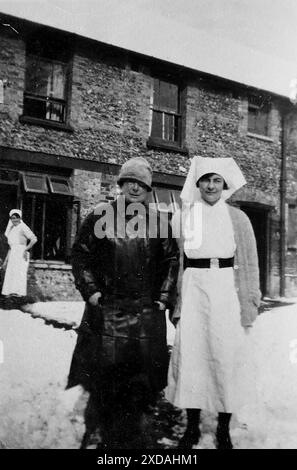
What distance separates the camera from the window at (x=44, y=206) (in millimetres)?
6078

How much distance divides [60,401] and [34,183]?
389cm

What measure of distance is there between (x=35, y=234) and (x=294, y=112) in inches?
217

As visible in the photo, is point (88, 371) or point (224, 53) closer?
point (88, 371)

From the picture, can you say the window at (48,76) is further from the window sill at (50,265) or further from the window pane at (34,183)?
the window sill at (50,265)

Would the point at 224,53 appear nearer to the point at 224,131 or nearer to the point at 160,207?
the point at 224,131

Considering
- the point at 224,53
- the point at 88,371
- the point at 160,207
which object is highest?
the point at 224,53

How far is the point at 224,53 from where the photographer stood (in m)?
5.86

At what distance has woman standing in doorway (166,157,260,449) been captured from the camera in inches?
111

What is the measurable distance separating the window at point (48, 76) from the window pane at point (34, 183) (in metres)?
1.08

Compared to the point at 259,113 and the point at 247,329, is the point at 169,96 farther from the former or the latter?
the point at 247,329

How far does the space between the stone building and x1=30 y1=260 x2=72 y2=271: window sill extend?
0.02 metres

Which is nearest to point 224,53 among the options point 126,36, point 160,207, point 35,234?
point 126,36

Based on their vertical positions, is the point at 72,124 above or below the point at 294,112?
below
